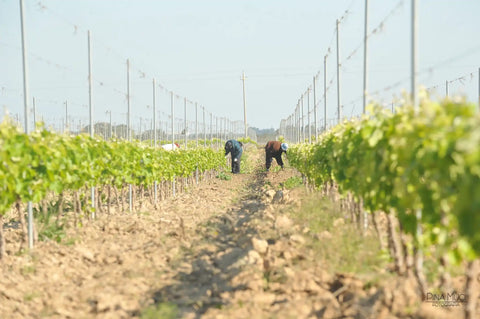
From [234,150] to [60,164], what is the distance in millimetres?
17109

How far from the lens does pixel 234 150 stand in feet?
79.5

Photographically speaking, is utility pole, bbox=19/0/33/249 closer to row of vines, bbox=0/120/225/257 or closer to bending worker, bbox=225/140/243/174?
row of vines, bbox=0/120/225/257

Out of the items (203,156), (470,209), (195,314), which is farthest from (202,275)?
(203,156)

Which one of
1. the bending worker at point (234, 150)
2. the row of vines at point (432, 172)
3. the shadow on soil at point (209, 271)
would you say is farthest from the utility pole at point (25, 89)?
the bending worker at point (234, 150)

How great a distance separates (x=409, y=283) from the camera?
412 cm

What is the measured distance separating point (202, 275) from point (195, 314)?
1268 mm

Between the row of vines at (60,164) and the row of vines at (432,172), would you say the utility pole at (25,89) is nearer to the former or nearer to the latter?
the row of vines at (60,164)

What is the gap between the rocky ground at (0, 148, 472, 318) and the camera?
14.0 feet

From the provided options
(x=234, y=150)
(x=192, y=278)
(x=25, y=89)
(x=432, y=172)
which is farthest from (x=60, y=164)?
(x=234, y=150)

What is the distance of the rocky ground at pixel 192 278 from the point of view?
4.27m

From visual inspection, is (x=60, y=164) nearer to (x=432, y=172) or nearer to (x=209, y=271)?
(x=209, y=271)

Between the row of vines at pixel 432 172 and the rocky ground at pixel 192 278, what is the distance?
26.0 inches

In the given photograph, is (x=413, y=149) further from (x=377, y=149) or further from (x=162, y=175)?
Answer: (x=162, y=175)

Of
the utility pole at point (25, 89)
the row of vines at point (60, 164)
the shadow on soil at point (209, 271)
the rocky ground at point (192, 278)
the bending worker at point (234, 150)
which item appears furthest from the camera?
the bending worker at point (234, 150)
